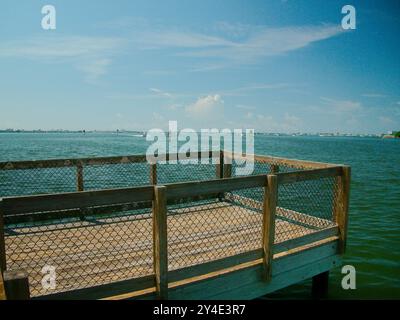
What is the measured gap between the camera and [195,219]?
7211mm

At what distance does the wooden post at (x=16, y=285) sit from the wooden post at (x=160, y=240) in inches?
68.0

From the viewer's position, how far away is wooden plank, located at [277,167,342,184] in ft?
17.2

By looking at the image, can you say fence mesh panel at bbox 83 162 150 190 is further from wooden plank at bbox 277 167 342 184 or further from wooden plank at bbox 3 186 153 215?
wooden plank at bbox 3 186 153 215

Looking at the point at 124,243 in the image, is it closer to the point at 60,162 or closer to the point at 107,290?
the point at 107,290

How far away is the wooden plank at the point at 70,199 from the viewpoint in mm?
3359

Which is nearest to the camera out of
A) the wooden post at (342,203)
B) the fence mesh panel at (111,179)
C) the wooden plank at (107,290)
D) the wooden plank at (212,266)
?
the wooden plank at (107,290)

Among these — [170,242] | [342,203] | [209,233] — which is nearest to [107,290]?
[170,242]

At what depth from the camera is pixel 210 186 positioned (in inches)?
179

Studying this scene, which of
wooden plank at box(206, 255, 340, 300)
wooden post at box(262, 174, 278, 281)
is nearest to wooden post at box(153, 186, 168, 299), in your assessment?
wooden plank at box(206, 255, 340, 300)

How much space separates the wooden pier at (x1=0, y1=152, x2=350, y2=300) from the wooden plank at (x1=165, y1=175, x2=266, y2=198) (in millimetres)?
14

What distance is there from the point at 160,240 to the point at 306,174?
109 inches

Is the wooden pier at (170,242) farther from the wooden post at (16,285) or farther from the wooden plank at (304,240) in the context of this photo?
the wooden post at (16,285)

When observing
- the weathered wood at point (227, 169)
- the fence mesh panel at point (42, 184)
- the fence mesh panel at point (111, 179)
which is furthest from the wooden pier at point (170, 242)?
the fence mesh panel at point (111, 179)
